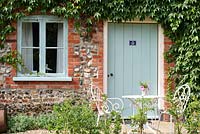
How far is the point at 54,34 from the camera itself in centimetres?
1005

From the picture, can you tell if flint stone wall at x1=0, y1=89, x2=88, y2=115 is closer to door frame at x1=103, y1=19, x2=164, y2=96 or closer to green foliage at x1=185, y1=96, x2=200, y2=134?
door frame at x1=103, y1=19, x2=164, y2=96

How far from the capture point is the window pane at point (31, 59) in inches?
394

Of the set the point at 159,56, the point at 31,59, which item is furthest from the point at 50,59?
the point at 159,56

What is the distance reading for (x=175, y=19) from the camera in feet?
32.2

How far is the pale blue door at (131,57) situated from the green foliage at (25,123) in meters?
1.87

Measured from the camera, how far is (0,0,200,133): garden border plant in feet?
31.8

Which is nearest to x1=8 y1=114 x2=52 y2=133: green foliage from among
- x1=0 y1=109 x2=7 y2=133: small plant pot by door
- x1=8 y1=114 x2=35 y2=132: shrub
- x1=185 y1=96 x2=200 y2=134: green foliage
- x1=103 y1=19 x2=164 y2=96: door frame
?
x1=8 y1=114 x2=35 y2=132: shrub

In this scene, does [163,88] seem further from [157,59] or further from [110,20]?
[110,20]

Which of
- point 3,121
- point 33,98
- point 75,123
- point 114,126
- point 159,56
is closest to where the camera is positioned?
point 75,123

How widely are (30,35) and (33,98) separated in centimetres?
156

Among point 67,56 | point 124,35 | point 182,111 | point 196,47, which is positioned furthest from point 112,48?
point 182,111

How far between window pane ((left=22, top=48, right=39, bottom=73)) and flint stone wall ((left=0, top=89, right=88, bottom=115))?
0.58m

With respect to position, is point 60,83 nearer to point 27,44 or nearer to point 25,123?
point 27,44

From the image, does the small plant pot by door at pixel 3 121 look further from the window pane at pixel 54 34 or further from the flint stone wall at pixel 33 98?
the window pane at pixel 54 34
